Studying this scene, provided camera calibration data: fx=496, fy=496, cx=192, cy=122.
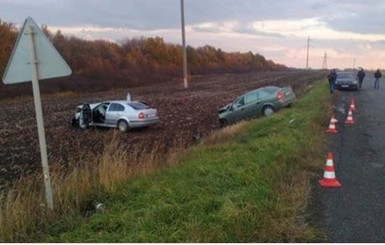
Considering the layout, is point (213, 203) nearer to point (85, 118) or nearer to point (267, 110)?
point (85, 118)

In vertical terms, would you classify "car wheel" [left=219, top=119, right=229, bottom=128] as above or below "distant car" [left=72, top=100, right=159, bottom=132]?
below

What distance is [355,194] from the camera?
8.27m

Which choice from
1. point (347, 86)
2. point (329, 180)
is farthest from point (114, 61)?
point (329, 180)

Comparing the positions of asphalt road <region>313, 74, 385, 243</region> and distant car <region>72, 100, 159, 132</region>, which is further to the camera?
distant car <region>72, 100, 159, 132</region>

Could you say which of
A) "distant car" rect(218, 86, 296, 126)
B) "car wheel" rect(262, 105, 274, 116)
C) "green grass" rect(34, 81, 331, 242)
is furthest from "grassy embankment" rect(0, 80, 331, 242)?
"car wheel" rect(262, 105, 274, 116)

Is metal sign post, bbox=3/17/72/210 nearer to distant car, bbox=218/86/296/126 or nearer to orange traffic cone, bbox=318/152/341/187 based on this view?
orange traffic cone, bbox=318/152/341/187

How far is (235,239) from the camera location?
19.5 ft

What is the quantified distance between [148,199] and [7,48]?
56058 millimetres

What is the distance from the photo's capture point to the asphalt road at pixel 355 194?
253 inches

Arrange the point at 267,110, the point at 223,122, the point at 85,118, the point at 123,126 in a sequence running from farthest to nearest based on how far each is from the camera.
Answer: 1. the point at 267,110
2. the point at 223,122
3. the point at 85,118
4. the point at 123,126

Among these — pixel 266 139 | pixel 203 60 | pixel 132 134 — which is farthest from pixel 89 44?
pixel 266 139

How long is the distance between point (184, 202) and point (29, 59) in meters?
2.95

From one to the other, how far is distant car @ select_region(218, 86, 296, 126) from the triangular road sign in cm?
1622

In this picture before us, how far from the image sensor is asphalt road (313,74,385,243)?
6.41 meters
